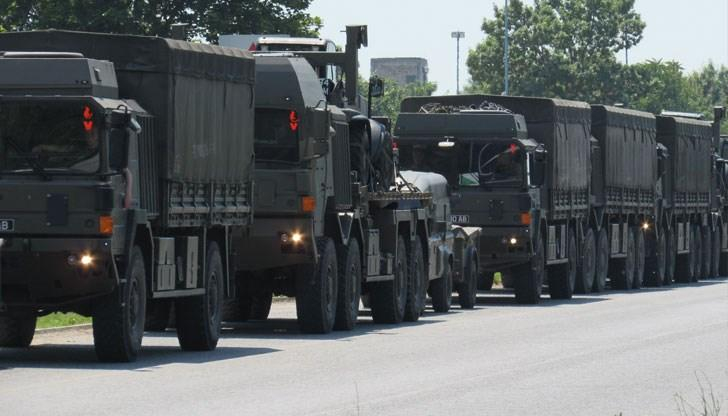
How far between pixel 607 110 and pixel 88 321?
64.9 feet

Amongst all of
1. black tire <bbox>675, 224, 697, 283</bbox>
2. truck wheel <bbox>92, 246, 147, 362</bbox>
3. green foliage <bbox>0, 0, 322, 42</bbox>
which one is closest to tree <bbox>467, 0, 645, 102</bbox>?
green foliage <bbox>0, 0, 322, 42</bbox>

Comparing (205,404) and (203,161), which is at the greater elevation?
(203,161)

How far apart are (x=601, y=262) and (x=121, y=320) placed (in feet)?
81.5

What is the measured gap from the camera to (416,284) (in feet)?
104

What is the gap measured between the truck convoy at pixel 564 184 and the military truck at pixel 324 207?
19.1ft

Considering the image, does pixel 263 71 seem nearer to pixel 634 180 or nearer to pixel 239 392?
pixel 239 392

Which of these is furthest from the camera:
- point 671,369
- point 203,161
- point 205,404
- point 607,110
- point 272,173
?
point 607,110

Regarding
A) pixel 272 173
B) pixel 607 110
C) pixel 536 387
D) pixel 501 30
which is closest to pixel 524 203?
pixel 607 110

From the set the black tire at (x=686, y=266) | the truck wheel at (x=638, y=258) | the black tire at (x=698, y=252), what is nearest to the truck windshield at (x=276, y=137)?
the truck wheel at (x=638, y=258)

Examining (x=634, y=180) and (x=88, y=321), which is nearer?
(x=88, y=321)

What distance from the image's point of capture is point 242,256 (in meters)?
26.0

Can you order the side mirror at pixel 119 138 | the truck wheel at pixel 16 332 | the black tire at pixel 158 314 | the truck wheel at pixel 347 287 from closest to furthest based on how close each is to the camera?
the side mirror at pixel 119 138
the truck wheel at pixel 16 332
the black tire at pixel 158 314
the truck wheel at pixel 347 287

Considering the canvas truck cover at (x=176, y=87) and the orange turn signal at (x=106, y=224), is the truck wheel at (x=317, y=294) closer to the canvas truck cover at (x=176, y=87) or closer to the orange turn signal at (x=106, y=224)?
the canvas truck cover at (x=176, y=87)

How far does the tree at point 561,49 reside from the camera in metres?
133
